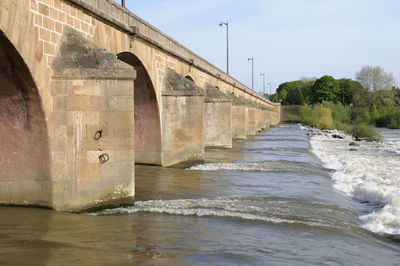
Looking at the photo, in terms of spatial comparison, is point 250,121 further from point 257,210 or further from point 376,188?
point 257,210

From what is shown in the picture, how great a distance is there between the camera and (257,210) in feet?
24.3

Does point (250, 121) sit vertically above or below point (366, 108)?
below

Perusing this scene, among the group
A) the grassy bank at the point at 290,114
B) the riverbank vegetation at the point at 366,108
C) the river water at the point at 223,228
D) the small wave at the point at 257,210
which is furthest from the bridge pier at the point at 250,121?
the grassy bank at the point at 290,114

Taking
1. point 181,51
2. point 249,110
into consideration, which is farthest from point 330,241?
point 249,110

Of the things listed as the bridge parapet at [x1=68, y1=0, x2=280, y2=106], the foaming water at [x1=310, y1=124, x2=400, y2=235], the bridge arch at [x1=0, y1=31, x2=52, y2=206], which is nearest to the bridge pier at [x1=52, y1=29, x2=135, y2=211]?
the bridge arch at [x1=0, y1=31, x2=52, y2=206]

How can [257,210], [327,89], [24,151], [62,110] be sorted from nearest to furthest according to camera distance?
1. [24,151]
2. [62,110]
3. [257,210]
4. [327,89]

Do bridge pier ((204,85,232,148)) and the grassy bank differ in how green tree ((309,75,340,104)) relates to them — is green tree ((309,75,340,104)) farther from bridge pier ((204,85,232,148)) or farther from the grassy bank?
bridge pier ((204,85,232,148))

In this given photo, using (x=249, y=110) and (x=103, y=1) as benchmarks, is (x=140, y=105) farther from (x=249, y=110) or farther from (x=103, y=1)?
(x=249, y=110)

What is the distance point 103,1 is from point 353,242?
658 cm

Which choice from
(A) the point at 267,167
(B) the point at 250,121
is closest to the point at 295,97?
(B) the point at 250,121

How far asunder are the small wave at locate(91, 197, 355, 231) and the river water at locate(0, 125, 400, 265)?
0.02 meters

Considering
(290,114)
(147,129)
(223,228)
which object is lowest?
(223,228)

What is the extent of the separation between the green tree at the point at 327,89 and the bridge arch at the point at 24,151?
87.2 metres

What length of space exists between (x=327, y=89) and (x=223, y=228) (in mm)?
Answer: 89456
